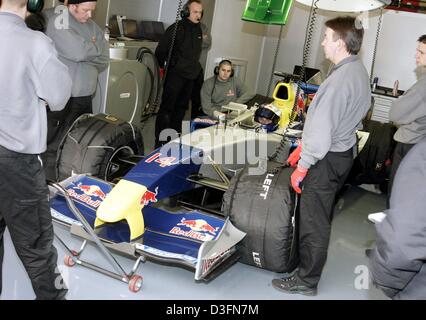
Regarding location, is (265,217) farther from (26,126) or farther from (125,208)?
(26,126)

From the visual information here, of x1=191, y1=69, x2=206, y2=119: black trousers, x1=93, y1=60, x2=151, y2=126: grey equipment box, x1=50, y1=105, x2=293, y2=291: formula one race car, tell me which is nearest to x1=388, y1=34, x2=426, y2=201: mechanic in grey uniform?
x1=50, y1=105, x2=293, y2=291: formula one race car

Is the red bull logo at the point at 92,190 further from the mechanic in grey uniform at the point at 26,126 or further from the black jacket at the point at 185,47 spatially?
the black jacket at the point at 185,47

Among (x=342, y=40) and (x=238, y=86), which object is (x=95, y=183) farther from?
(x=238, y=86)

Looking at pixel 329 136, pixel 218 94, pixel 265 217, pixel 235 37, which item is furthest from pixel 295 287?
pixel 235 37

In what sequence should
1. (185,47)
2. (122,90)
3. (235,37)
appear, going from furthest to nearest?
(235,37) < (185,47) < (122,90)

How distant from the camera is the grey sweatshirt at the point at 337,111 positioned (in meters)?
2.85

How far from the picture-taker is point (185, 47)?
5758 mm

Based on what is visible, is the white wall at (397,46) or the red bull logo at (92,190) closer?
the red bull logo at (92,190)

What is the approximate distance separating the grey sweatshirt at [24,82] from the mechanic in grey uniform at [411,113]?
252 centimetres

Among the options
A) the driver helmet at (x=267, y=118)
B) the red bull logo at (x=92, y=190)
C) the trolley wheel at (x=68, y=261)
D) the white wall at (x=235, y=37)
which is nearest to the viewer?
the trolley wheel at (x=68, y=261)

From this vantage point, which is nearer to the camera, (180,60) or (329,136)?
(329,136)

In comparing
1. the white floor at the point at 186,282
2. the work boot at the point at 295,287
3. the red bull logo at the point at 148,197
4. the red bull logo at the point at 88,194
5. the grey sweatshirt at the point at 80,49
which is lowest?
the white floor at the point at 186,282

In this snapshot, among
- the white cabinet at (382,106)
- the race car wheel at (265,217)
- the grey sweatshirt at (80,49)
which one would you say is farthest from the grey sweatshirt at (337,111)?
the white cabinet at (382,106)

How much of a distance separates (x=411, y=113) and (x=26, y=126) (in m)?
2.72
